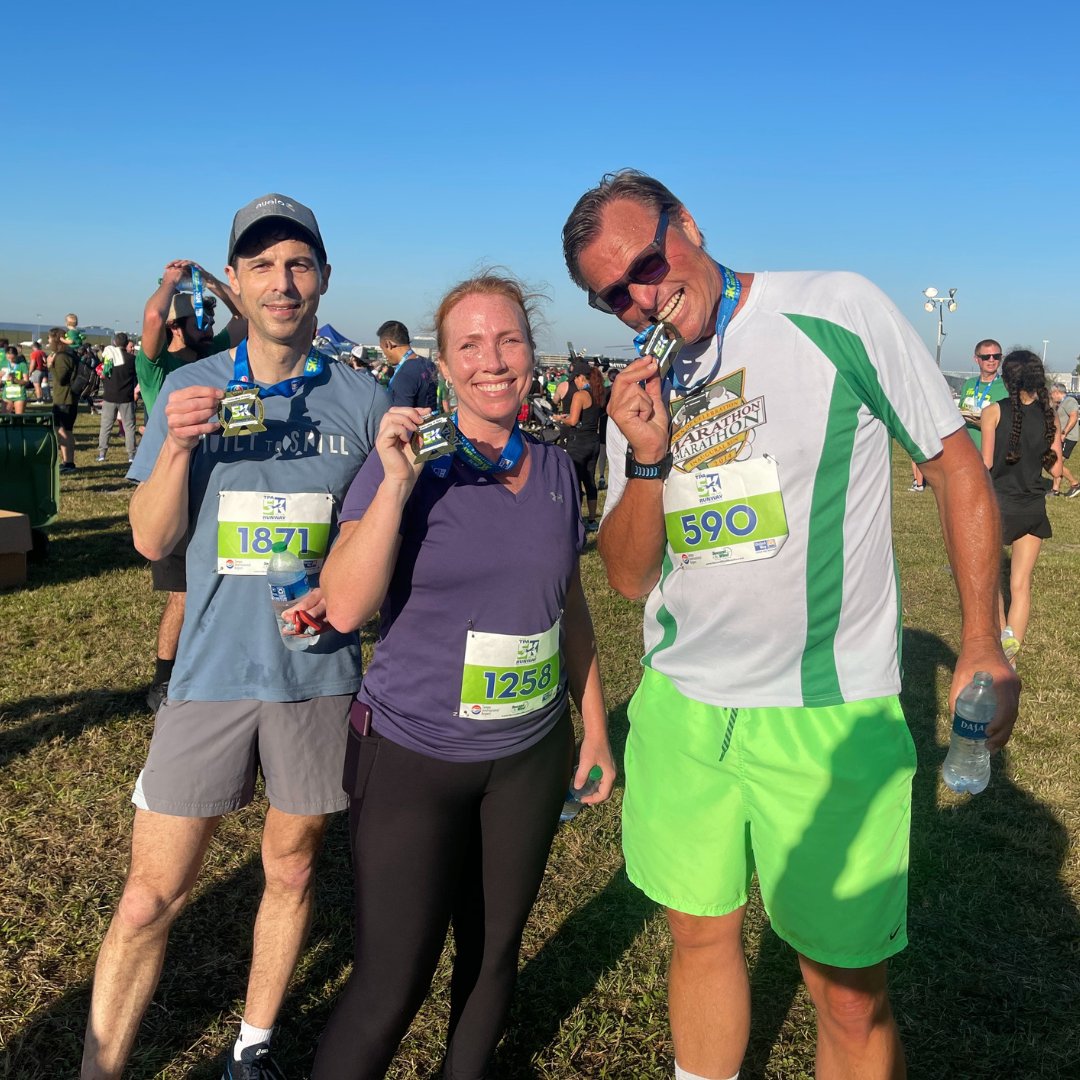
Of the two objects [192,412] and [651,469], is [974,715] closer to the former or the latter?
[651,469]

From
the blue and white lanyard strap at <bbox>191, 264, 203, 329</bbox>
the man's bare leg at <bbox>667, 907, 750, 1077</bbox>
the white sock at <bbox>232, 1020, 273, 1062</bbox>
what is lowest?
the white sock at <bbox>232, 1020, 273, 1062</bbox>

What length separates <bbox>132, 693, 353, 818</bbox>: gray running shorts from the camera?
2.18 metres

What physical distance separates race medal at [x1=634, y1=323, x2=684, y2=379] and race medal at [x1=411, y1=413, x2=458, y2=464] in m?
0.47

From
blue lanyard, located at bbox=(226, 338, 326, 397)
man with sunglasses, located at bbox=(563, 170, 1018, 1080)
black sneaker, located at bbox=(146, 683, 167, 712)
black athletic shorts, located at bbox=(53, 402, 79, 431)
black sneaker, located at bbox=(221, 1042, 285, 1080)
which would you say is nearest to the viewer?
man with sunglasses, located at bbox=(563, 170, 1018, 1080)

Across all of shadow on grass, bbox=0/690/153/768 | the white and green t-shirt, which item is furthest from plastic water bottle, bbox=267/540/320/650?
shadow on grass, bbox=0/690/153/768

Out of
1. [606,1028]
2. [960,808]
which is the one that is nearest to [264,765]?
[606,1028]

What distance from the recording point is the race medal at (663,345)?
195 centimetres

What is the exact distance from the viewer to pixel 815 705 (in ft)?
6.49

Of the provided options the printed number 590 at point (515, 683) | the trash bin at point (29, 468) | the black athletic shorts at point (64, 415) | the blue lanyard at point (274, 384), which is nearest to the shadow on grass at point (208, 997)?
the printed number 590 at point (515, 683)

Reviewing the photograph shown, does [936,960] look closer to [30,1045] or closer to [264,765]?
[264,765]

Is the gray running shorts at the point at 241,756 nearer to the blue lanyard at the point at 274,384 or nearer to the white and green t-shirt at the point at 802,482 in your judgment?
the blue lanyard at the point at 274,384

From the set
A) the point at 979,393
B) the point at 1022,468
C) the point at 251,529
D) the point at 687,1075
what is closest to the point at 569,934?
the point at 687,1075

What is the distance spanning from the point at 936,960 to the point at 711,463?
2.31 metres

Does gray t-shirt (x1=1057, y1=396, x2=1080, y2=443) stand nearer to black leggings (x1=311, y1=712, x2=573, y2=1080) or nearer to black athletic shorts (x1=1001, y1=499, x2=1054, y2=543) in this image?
black athletic shorts (x1=1001, y1=499, x2=1054, y2=543)
